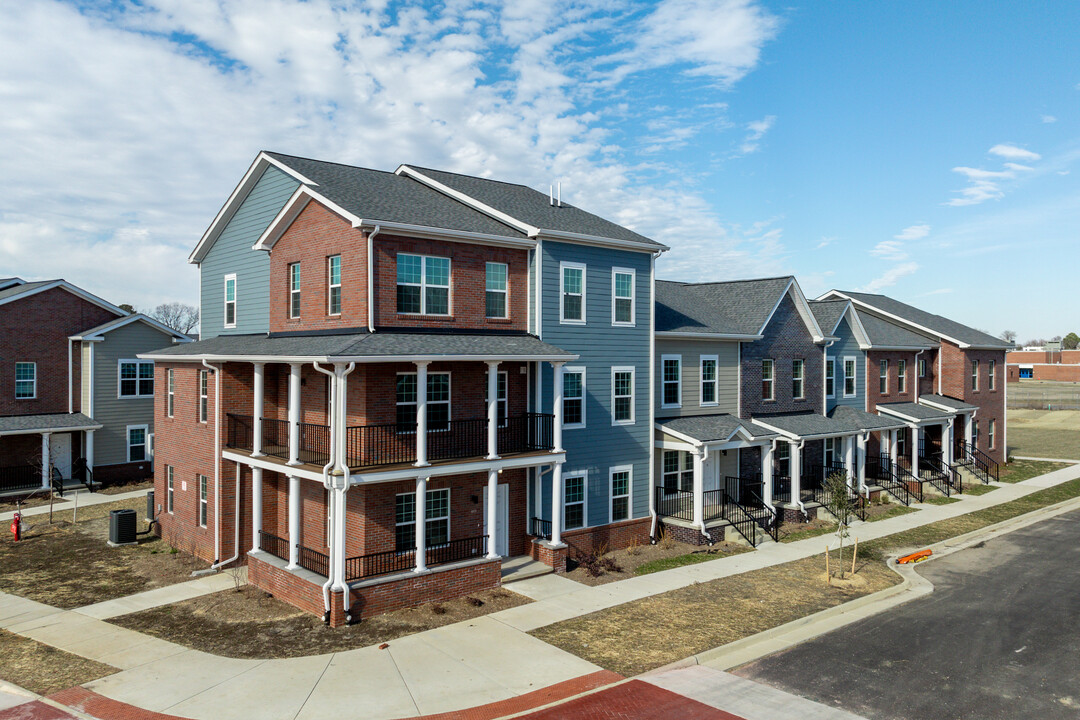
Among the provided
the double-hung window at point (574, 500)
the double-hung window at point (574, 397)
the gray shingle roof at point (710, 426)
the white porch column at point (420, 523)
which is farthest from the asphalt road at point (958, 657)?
the double-hung window at point (574, 397)

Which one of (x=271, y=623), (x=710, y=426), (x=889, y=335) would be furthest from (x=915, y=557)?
(x=271, y=623)

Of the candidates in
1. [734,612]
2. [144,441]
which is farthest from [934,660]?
[144,441]

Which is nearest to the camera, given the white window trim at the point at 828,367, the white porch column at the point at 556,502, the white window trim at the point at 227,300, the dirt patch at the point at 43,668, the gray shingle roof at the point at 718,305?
the dirt patch at the point at 43,668

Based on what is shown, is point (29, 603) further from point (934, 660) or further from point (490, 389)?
point (934, 660)

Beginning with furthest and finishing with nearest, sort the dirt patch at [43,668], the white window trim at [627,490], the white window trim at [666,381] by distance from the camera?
1. the white window trim at [666,381]
2. the white window trim at [627,490]
3. the dirt patch at [43,668]

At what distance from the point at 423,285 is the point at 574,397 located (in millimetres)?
5553

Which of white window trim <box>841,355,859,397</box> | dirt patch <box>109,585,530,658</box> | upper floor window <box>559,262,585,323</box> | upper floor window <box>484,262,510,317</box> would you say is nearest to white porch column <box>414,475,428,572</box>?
dirt patch <box>109,585,530,658</box>

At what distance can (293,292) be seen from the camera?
68.6ft

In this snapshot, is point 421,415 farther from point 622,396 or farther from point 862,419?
point 862,419

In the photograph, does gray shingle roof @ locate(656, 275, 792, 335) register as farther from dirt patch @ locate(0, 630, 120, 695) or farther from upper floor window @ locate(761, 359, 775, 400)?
dirt patch @ locate(0, 630, 120, 695)

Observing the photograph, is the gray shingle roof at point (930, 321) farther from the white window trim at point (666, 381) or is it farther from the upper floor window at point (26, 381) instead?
the upper floor window at point (26, 381)

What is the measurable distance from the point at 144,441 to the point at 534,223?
989 inches

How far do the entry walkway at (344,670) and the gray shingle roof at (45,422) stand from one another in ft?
53.4

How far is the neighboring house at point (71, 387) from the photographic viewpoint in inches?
1240
